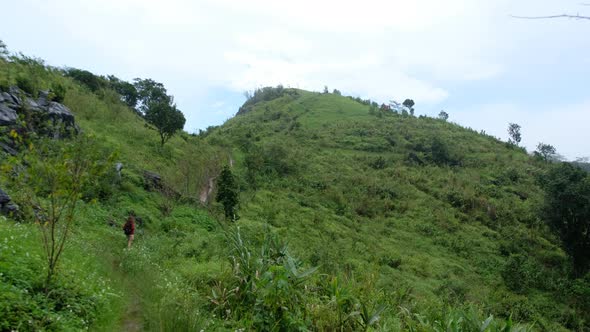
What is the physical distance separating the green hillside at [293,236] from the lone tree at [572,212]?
38.7 inches

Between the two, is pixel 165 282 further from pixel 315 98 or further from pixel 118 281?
pixel 315 98

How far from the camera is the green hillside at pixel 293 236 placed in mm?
5383

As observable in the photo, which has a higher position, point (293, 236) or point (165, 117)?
point (165, 117)

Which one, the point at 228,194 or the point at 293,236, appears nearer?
the point at 228,194

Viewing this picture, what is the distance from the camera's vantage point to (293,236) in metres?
17.8

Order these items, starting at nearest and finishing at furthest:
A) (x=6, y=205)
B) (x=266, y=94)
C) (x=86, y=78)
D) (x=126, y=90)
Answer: (x=6, y=205) → (x=86, y=78) → (x=126, y=90) → (x=266, y=94)

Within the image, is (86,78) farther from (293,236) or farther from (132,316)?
(132,316)

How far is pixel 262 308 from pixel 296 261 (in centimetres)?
149

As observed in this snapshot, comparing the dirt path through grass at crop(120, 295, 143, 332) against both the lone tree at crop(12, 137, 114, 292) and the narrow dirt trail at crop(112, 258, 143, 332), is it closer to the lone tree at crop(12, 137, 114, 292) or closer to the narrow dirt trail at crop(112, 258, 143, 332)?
the narrow dirt trail at crop(112, 258, 143, 332)

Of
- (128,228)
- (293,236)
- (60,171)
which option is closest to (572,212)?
(293,236)

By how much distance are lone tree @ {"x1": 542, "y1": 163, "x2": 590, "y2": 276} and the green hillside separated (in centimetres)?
98

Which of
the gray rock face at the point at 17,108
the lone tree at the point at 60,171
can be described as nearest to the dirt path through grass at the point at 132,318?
the lone tree at the point at 60,171

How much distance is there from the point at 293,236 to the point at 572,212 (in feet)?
56.0

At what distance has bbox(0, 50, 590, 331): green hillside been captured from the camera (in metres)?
5.38
